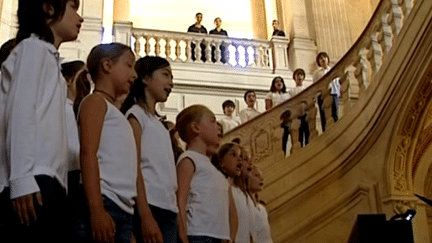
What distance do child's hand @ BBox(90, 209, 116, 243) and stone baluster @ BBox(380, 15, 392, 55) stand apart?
15.5 feet

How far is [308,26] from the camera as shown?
12.7 meters

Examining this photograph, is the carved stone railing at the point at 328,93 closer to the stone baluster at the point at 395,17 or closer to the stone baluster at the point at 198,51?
the stone baluster at the point at 395,17

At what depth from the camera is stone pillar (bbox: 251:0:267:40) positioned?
14.1 m

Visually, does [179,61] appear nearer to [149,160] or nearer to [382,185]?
[382,185]

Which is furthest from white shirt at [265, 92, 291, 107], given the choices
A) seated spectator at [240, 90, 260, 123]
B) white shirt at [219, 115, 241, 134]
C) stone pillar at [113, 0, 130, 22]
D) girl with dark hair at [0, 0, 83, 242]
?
stone pillar at [113, 0, 130, 22]

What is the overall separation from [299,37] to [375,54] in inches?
243

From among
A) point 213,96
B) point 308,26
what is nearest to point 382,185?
point 213,96

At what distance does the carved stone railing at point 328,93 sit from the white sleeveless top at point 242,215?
2681 mm

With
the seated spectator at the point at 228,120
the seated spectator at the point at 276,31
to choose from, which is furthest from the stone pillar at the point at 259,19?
the seated spectator at the point at 228,120

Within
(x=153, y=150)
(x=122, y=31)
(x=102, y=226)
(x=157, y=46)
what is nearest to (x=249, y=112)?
(x=157, y=46)

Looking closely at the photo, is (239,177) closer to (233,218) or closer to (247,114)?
(233,218)

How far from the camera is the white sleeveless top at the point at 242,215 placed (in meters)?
3.57

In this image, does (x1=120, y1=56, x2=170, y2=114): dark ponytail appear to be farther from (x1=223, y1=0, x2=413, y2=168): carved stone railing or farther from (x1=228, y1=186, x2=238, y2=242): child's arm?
(x1=223, y1=0, x2=413, y2=168): carved stone railing

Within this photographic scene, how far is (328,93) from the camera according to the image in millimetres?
6672
